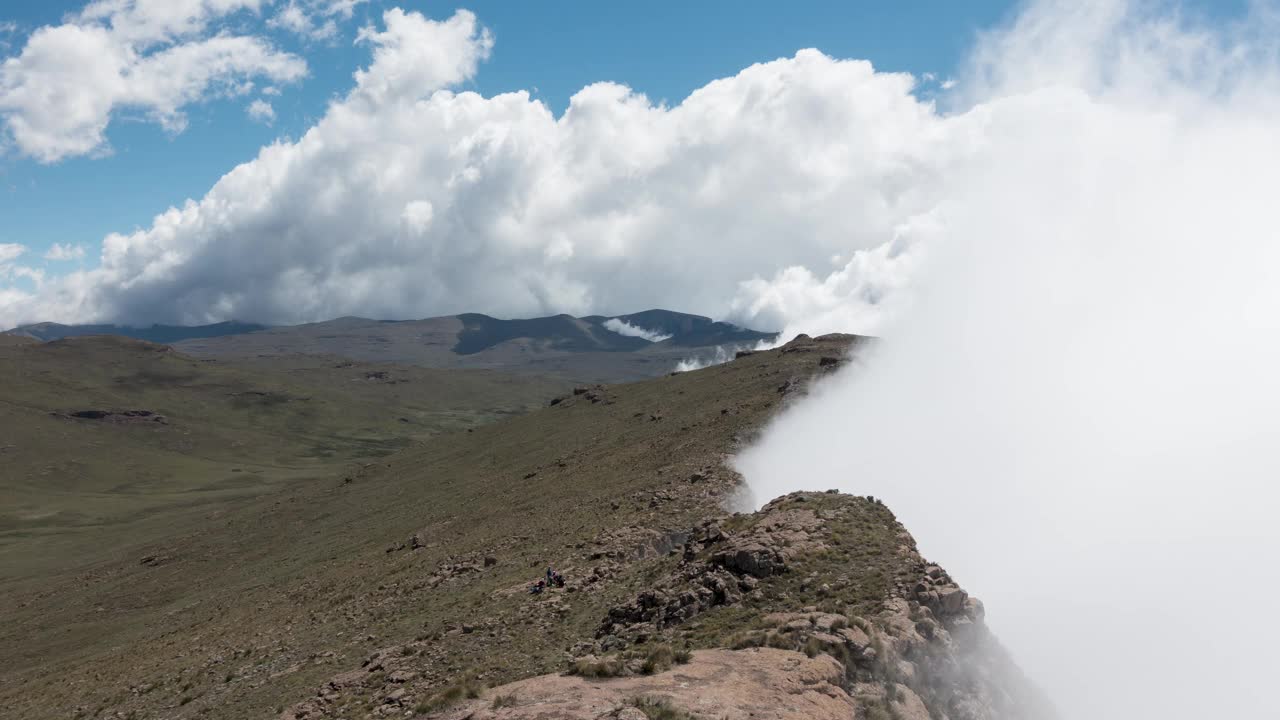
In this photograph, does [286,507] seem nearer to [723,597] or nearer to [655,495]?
[655,495]

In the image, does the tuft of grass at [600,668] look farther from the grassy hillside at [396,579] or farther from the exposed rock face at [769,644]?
the grassy hillside at [396,579]

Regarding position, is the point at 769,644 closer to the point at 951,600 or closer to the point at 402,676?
the point at 951,600

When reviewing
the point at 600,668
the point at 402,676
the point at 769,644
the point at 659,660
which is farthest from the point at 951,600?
the point at 402,676

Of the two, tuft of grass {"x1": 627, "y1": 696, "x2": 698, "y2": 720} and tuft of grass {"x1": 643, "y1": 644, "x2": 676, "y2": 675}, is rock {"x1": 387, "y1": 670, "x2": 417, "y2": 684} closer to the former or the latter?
tuft of grass {"x1": 643, "y1": 644, "x2": 676, "y2": 675}

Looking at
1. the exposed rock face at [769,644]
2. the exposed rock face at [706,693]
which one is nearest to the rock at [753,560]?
the exposed rock face at [769,644]

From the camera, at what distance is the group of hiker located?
37.8 meters

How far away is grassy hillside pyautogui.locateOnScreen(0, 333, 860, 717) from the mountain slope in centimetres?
22

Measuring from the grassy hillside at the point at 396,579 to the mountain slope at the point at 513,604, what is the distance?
0.22 m

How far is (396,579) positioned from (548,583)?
16693 millimetres

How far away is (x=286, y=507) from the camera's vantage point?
338ft

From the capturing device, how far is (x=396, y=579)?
4953cm

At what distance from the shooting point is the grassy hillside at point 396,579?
33.2 metres

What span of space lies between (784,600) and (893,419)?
2529 inches

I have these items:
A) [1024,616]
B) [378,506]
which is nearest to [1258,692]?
[1024,616]
